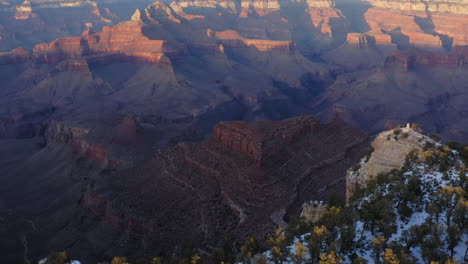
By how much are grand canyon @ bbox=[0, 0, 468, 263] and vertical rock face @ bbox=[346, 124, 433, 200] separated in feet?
30.8

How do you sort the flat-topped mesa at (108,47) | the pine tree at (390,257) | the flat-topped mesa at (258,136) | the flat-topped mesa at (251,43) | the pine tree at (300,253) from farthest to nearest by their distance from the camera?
the flat-topped mesa at (251,43), the flat-topped mesa at (108,47), the flat-topped mesa at (258,136), the pine tree at (300,253), the pine tree at (390,257)

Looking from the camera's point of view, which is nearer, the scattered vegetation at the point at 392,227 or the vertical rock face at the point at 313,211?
the scattered vegetation at the point at 392,227

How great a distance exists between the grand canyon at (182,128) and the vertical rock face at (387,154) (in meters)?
9.37

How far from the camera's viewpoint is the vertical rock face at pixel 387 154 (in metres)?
36.6

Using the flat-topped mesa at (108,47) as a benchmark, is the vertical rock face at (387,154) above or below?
above

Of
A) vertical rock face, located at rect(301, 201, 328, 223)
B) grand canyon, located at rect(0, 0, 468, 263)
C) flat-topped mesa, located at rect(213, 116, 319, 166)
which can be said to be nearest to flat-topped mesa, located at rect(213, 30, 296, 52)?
grand canyon, located at rect(0, 0, 468, 263)

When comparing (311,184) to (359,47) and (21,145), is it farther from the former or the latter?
(359,47)

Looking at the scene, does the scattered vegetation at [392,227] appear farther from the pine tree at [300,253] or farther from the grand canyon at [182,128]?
the grand canyon at [182,128]

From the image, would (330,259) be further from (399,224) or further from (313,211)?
(313,211)

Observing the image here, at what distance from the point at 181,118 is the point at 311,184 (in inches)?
2505

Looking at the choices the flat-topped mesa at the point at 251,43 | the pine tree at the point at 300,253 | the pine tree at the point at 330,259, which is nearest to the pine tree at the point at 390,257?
the pine tree at the point at 330,259

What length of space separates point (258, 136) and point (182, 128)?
37.8 metres

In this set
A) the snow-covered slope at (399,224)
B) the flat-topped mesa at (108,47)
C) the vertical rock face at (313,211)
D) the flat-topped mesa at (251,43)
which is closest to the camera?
the snow-covered slope at (399,224)

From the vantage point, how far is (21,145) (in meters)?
91.9
